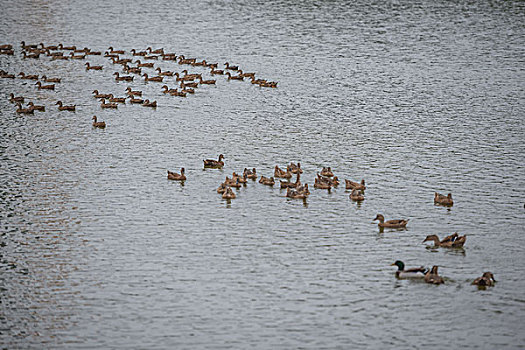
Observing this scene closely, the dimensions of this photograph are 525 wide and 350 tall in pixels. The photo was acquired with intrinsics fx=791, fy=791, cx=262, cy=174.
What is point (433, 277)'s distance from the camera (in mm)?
21672

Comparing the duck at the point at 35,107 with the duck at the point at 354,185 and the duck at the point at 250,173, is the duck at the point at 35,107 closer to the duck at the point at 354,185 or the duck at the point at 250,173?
the duck at the point at 250,173

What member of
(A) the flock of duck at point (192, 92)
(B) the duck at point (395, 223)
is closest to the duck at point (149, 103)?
(A) the flock of duck at point (192, 92)

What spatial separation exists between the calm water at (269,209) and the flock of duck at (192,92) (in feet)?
1.26

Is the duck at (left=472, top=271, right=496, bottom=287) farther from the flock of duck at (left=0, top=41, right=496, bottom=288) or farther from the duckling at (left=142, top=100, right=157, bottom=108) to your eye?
the duckling at (left=142, top=100, right=157, bottom=108)

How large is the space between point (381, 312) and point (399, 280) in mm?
2024

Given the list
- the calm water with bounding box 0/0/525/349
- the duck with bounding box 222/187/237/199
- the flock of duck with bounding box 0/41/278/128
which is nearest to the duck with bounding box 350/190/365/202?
the calm water with bounding box 0/0/525/349

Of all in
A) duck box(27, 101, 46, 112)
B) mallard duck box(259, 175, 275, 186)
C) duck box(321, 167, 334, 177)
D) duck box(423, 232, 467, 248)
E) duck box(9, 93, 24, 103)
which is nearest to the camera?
duck box(423, 232, 467, 248)

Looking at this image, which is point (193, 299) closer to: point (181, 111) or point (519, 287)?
point (519, 287)

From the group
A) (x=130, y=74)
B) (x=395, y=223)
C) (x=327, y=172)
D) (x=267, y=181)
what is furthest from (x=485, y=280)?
(x=130, y=74)

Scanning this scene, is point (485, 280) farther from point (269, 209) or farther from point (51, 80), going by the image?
point (51, 80)

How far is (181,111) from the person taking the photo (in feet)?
135

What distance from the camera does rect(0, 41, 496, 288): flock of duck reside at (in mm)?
24016

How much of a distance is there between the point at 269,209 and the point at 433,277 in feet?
24.7

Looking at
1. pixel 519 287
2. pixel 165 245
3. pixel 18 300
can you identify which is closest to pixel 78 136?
pixel 165 245
